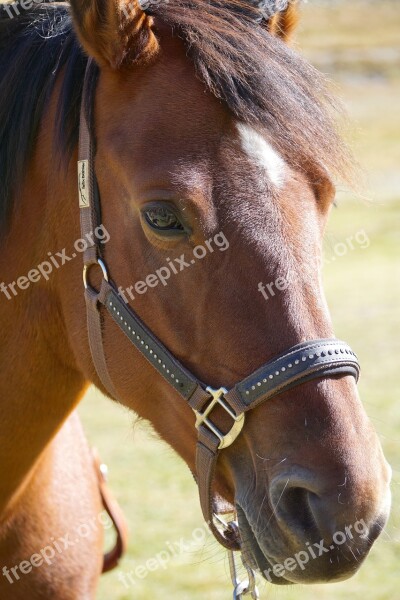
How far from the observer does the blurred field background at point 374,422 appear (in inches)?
189

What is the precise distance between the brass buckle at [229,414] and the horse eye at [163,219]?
0.44 meters

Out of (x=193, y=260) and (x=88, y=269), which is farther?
(x=88, y=269)

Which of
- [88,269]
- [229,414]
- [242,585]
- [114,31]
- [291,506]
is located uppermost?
[114,31]

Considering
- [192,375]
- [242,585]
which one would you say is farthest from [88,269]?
[242,585]

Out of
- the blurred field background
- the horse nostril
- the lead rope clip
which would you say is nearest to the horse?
the horse nostril

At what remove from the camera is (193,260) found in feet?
6.93

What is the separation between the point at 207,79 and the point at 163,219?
41 centimetres

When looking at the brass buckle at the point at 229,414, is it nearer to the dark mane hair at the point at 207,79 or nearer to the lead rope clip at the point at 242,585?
the lead rope clip at the point at 242,585

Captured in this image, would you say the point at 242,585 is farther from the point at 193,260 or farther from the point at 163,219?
the point at 163,219

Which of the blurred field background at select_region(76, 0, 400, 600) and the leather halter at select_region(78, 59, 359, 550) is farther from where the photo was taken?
the blurred field background at select_region(76, 0, 400, 600)

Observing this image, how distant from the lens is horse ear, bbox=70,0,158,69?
87.7 inches

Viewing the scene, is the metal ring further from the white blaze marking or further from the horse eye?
the white blaze marking

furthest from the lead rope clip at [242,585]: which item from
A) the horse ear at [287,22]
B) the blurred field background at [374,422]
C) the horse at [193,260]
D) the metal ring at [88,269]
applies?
the horse ear at [287,22]

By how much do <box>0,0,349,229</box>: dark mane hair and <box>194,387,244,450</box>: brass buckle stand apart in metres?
0.66
